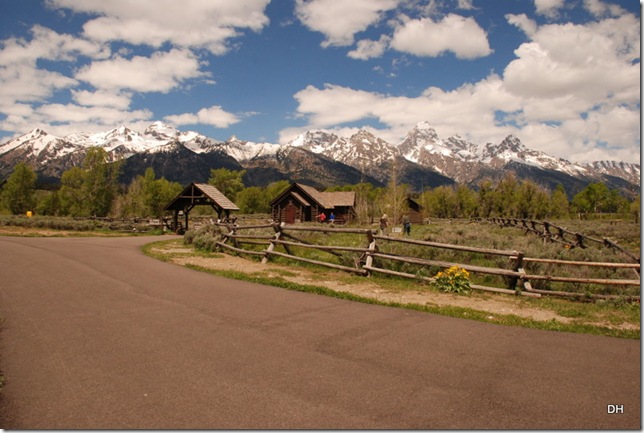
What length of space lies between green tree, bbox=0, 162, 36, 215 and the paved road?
3440 inches

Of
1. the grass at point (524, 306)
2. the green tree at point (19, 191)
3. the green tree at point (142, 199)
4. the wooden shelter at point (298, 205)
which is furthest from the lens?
the green tree at point (19, 191)

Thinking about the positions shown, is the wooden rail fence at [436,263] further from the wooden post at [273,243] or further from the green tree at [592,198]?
the green tree at [592,198]

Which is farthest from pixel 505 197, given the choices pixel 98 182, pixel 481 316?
pixel 481 316

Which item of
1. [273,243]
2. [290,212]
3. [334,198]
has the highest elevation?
[334,198]

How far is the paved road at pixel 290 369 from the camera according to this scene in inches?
158

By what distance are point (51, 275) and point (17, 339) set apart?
6.14 m

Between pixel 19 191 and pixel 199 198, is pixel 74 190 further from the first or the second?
pixel 199 198

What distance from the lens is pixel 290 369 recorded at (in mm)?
5117

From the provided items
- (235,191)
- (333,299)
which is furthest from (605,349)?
(235,191)

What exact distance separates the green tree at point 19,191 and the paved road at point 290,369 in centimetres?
8737

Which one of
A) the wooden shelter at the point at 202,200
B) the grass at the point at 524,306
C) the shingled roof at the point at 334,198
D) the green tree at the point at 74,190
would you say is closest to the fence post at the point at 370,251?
the grass at the point at 524,306

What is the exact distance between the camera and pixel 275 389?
454 centimetres

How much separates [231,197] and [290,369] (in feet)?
326

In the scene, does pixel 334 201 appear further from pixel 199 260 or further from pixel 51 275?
pixel 51 275
